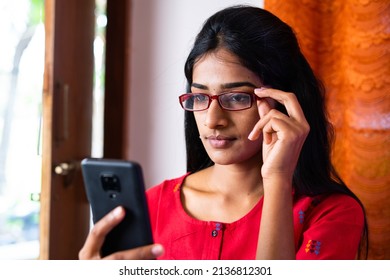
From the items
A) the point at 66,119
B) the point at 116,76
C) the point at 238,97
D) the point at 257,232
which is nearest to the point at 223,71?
the point at 238,97

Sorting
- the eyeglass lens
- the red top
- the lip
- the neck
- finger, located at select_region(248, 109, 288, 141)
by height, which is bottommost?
the red top

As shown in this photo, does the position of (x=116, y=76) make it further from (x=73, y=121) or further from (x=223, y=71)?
(x=223, y=71)

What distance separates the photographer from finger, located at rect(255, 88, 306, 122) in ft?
2.91

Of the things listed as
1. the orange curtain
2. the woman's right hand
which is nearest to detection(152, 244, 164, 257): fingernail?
the woman's right hand

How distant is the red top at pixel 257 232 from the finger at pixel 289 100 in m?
0.21

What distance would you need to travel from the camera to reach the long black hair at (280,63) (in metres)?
1.00

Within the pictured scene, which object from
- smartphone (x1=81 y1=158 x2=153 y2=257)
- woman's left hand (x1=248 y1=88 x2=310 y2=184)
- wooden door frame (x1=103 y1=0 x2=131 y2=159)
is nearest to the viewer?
smartphone (x1=81 y1=158 x2=153 y2=257)

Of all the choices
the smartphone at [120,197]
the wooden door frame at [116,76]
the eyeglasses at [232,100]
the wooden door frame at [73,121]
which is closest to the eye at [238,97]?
the eyeglasses at [232,100]

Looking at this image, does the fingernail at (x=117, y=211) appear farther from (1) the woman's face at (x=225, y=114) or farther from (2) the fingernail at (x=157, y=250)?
(1) the woman's face at (x=225, y=114)

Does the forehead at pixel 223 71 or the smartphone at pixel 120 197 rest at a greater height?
the forehead at pixel 223 71

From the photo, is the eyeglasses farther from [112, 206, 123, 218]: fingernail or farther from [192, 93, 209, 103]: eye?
[112, 206, 123, 218]: fingernail

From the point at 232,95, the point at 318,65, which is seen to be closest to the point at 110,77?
the point at 318,65

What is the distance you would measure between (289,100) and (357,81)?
0.41m

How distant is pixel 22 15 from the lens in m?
1.50
